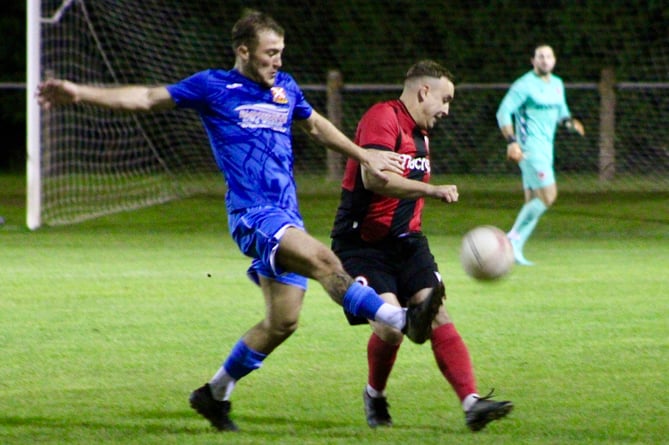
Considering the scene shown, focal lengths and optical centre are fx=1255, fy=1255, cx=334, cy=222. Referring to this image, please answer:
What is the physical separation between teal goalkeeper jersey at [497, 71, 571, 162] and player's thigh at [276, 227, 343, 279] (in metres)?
7.21

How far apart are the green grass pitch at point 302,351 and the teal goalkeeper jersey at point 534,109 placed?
1.14 meters

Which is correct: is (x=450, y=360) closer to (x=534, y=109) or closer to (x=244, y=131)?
(x=244, y=131)

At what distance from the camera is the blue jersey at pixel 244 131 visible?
216 inches

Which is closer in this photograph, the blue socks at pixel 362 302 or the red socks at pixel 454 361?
the blue socks at pixel 362 302

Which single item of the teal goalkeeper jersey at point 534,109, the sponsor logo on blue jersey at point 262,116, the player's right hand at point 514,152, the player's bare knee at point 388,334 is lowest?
the player's right hand at point 514,152

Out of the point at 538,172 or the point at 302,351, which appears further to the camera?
the point at 538,172

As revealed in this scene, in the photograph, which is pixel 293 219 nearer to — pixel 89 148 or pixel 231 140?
pixel 231 140

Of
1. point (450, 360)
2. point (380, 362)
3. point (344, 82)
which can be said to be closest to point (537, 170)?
point (380, 362)

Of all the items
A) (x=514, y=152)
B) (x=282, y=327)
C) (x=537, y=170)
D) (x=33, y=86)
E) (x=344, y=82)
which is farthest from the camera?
(x=344, y=82)

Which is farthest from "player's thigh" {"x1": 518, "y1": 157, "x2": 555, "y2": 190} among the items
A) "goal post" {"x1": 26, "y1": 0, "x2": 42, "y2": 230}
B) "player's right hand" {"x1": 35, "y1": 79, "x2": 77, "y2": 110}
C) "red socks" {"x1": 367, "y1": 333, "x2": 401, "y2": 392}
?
"player's right hand" {"x1": 35, "y1": 79, "x2": 77, "y2": 110}

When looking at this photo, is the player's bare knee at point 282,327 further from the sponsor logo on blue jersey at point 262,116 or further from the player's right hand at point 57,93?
the player's right hand at point 57,93

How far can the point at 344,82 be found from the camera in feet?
79.9

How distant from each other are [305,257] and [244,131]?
70 centimetres

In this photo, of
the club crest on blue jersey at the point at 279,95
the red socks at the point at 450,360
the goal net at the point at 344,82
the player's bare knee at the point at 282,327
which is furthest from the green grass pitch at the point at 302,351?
the goal net at the point at 344,82
